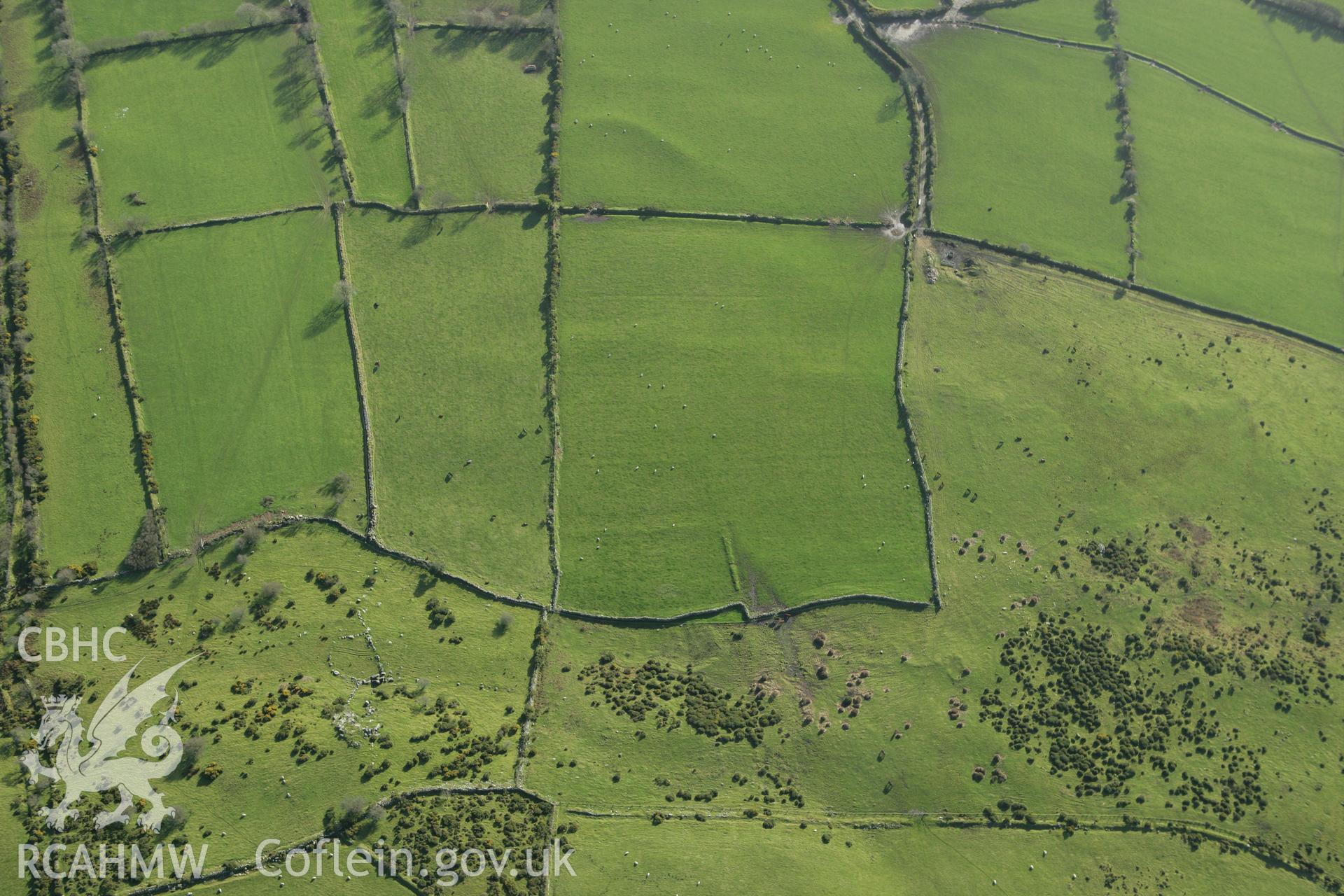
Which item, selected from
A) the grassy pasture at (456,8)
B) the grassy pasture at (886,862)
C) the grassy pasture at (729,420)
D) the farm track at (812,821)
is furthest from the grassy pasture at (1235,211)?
the grassy pasture at (456,8)

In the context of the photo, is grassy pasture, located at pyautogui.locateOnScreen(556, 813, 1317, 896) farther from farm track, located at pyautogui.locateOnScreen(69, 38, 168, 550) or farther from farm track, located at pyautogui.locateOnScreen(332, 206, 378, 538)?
farm track, located at pyautogui.locateOnScreen(69, 38, 168, 550)

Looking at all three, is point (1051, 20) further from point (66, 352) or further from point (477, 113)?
point (66, 352)

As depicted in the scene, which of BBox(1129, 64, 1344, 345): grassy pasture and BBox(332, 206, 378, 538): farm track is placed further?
BBox(1129, 64, 1344, 345): grassy pasture

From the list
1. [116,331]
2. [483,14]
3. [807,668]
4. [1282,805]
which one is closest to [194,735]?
[116,331]

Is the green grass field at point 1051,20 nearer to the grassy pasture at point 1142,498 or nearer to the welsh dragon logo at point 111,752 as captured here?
the grassy pasture at point 1142,498

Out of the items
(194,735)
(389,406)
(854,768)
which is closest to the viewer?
(194,735)

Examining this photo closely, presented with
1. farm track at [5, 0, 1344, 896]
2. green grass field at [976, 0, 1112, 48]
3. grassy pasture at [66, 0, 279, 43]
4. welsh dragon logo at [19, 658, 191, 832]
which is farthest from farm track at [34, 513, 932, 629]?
green grass field at [976, 0, 1112, 48]

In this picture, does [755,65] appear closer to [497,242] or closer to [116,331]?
[497,242]

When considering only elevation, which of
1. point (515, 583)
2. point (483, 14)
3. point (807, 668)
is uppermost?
point (483, 14)
